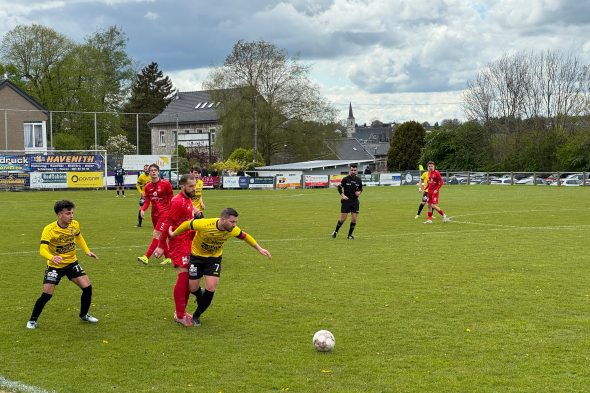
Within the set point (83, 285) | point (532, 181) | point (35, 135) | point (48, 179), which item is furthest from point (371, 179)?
point (83, 285)

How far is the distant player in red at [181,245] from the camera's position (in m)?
9.84

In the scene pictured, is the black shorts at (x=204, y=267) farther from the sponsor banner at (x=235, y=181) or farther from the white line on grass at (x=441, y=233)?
the sponsor banner at (x=235, y=181)

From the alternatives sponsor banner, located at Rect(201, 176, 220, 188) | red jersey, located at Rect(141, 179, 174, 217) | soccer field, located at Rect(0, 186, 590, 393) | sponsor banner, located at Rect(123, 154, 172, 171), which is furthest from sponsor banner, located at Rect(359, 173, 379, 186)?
red jersey, located at Rect(141, 179, 174, 217)

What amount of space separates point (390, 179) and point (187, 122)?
149 feet

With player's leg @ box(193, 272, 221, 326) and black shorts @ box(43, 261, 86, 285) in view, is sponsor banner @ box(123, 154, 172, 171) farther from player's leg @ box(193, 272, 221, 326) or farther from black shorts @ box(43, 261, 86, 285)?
player's leg @ box(193, 272, 221, 326)

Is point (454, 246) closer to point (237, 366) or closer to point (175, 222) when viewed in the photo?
point (175, 222)

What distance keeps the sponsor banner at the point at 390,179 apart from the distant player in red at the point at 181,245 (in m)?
53.8

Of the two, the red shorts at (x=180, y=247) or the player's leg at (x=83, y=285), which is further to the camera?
the red shorts at (x=180, y=247)

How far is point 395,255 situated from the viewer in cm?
1678

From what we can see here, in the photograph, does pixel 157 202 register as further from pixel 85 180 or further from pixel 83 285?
pixel 85 180

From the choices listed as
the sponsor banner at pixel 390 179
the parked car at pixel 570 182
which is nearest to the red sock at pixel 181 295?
the parked car at pixel 570 182

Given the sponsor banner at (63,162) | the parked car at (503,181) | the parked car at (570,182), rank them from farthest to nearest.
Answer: the parked car at (503,181) < the parked car at (570,182) < the sponsor banner at (63,162)

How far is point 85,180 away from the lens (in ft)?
171

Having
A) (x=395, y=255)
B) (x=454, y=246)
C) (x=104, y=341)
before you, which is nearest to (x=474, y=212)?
(x=454, y=246)
